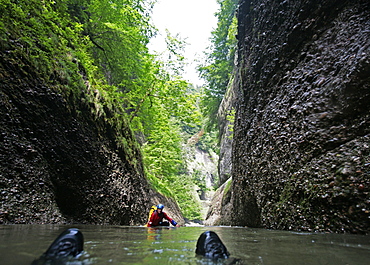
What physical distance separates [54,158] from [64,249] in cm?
390

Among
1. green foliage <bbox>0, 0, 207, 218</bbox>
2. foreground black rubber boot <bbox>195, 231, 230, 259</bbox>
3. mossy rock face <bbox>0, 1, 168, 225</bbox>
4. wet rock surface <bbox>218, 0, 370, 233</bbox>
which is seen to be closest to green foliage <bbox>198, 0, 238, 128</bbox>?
green foliage <bbox>0, 0, 207, 218</bbox>

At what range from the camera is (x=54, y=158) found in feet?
16.2

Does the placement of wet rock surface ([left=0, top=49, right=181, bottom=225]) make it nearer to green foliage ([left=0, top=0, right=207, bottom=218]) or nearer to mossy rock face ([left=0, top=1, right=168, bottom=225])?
mossy rock face ([left=0, top=1, right=168, bottom=225])

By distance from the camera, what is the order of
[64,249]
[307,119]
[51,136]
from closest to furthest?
1. [64,249]
2. [307,119]
3. [51,136]

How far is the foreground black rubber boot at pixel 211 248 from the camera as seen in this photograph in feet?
5.78

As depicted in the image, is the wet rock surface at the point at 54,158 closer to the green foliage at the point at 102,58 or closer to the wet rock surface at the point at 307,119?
the green foliage at the point at 102,58

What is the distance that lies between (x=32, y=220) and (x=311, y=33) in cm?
627

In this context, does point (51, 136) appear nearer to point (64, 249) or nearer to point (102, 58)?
point (64, 249)

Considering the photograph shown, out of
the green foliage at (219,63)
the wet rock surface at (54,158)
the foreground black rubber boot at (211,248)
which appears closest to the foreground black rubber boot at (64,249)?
the foreground black rubber boot at (211,248)

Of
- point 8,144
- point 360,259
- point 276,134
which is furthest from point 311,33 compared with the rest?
point 8,144

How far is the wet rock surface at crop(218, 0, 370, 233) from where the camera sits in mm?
3229

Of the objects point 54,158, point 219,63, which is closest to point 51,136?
point 54,158

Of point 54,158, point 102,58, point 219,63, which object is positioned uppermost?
point 219,63

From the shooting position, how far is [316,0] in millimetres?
4352
